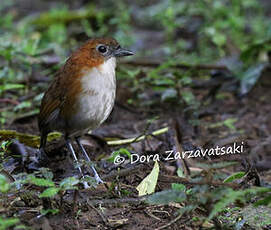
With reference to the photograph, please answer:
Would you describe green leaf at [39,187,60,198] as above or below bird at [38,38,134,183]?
below

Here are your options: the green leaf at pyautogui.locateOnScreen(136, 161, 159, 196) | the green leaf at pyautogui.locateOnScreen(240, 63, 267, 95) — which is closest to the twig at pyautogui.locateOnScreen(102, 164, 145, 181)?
the green leaf at pyautogui.locateOnScreen(136, 161, 159, 196)

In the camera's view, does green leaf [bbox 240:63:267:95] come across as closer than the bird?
No

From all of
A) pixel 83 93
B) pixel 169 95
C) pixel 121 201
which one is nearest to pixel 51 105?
pixel 83 93

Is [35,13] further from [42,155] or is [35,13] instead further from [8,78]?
[42,155]

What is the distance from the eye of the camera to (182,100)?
5.56m

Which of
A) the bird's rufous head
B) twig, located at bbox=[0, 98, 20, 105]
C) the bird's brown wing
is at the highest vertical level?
the bird's rufous head

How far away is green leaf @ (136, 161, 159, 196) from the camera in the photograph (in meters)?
3.25

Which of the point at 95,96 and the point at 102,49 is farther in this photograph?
the point at 102,49

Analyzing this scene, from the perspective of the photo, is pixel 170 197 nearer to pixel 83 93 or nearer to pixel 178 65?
pixel 83 93

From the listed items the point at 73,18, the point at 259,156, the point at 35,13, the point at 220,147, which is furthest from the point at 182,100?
the point at 35,13

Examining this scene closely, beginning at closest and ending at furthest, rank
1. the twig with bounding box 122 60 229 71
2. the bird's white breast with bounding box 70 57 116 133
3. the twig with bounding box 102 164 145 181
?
the twig with bounding box 102 164 145 181, the bird's white breast with bounding box 70 57 116 133, the twig with bounding box 122 60 229 71

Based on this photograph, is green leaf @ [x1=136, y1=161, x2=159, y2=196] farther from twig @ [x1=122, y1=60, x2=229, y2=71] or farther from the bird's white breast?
twig @ [x1=122, y1=60, x2=229, y2=71]

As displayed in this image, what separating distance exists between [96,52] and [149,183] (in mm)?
1090

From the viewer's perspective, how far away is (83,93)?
11.6 feet
